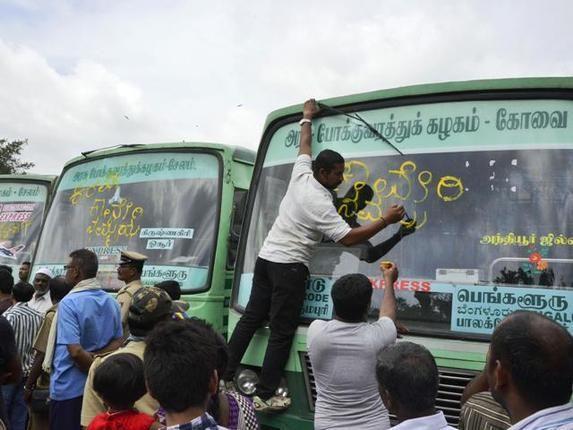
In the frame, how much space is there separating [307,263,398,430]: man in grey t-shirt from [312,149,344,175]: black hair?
892 millimetres

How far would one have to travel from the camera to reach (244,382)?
3859 millimetres

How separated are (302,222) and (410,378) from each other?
1.83 metres

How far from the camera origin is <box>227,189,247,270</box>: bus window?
545 cm

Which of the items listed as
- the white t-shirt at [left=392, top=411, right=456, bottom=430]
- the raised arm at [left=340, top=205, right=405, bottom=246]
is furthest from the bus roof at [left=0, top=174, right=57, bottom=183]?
the white t-shirt at [left=392, top=411, right=456, bottom=430]

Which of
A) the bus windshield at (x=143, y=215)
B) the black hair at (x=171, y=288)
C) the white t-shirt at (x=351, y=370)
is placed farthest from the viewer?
the bus windshield at (x=143, y=215)

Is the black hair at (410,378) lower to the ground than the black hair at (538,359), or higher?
lower

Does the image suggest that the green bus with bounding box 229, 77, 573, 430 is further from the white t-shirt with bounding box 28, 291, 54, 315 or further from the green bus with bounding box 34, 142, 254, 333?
the white t-shirt with bounding box 28, 291, 54, 315

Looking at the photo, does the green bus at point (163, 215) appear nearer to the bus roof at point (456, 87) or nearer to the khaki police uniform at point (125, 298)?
the khaki police uniform at point (125, 298)

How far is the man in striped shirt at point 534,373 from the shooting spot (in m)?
1.71

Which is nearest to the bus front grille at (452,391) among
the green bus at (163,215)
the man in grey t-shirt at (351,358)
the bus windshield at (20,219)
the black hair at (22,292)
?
the man in grey t-shirt at (351,358)

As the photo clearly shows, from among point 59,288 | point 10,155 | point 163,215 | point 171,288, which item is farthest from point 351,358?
point 10,155

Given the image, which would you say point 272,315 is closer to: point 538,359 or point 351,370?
point 351,370

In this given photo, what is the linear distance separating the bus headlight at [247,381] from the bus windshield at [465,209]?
0.47m

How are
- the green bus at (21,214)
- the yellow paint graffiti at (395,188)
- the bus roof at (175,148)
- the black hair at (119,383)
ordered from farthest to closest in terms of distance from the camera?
the green bus at (21,214) → the bus roof at (175,148) → the yellow paint graffiti at (395,188) → the black hair at (119,383)
